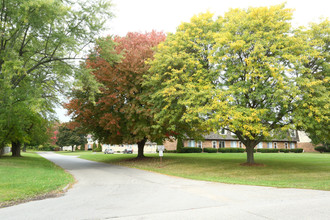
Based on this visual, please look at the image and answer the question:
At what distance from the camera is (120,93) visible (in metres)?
21.4

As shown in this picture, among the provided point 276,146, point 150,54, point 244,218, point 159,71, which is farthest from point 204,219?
point 276,146

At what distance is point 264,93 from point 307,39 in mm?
5467

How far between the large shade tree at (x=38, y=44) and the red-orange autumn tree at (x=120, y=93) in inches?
67.5

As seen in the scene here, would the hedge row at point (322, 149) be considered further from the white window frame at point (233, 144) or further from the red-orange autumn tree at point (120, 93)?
the red-orange autumn tree at point (120, 93)

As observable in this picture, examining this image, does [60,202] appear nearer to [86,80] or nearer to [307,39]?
[86,80]

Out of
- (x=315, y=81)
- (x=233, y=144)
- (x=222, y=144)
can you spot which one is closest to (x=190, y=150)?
(x=222, y=144)

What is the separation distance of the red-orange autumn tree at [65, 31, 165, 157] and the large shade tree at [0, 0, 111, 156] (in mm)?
1714

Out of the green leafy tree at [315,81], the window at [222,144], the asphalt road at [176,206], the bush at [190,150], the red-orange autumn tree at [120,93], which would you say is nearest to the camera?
the asphalt road at [176,206]

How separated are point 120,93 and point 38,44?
24.2 feet

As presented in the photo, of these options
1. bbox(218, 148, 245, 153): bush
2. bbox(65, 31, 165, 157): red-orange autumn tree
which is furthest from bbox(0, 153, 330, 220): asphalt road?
bbox(218, 148, 245, 153): bush

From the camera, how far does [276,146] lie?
177ft

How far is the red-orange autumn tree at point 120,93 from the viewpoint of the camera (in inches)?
805

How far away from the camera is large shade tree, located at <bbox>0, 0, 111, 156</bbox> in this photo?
15.9m

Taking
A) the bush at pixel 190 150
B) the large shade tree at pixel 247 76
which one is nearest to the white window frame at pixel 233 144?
the bush at pixel 190 150
